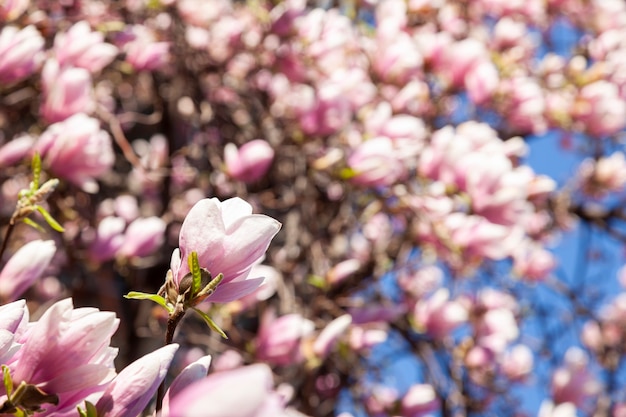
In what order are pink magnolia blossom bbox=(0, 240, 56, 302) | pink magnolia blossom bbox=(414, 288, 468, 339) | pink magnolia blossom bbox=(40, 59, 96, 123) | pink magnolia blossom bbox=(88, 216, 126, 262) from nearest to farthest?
pink magnolia blossom bbox=(0, 240, 56, 302) → pink magnolia blossom bbox=(40, 59, 96, 123) → pink magnolia blossom bbox=(88, 216, 126, 262) → pink magnolia blossom bbox=(414, 288, 468, 339)

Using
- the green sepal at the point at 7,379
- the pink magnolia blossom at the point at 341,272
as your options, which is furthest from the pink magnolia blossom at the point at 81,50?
the green sepal at the point at 7,379

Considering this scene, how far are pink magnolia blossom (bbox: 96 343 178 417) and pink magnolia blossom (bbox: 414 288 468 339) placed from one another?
63.2 inches

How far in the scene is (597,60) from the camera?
3.41 metres

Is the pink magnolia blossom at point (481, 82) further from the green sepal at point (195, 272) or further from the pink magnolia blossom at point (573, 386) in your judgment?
the green sepal at point (195, 272)

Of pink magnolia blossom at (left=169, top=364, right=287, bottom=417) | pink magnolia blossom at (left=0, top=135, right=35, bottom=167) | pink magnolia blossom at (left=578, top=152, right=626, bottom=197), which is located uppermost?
pink magnolia blossom at (left=169, top=364, right=287, bottom=417)

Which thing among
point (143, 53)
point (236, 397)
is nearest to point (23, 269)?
point (236, 397)

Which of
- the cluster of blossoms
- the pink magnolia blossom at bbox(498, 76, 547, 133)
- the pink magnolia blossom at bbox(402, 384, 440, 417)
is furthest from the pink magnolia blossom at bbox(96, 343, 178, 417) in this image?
the pink magnolia blossom at bbox(498, 76, 547, 133)

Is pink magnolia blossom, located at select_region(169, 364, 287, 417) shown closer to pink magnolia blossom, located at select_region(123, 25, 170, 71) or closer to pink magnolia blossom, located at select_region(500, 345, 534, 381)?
pink magnolia blossom, located at select_region(123, 25, 170, 71)

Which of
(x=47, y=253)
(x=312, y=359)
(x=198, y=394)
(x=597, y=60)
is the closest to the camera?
(x=198, y=394)

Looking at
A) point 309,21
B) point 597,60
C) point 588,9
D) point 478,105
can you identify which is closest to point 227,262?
point 309,21

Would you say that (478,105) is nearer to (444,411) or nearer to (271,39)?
(271,39)

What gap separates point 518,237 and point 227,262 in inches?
70.7

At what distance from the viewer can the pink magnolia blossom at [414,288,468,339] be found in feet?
7.07

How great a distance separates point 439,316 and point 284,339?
27.0 inches
